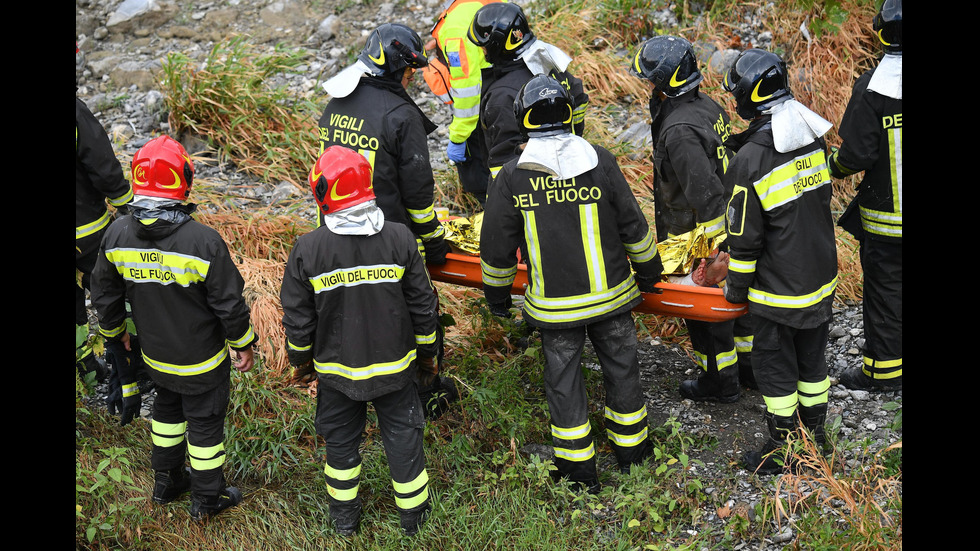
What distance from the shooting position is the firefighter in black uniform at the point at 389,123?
4.50 meters

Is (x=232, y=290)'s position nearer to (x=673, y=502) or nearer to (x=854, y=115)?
(x=673, y=502)

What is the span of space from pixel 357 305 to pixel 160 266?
941 millimetres

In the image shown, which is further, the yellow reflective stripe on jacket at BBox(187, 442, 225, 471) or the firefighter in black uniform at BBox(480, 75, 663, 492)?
the yellow reflective stripe on jacket at BBox(187, 442, 225, 471)

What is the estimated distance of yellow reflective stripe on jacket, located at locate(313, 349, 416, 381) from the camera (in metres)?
3.82

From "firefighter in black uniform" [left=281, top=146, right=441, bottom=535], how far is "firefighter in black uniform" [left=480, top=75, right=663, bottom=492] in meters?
0.54

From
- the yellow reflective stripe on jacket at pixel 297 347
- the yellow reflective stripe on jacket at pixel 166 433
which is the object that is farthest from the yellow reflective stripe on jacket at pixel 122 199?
the yellow reflective stripe on jacket at pixel 297 347

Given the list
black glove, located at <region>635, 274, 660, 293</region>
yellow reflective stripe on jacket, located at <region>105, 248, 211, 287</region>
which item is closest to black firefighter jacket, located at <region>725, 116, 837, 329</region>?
black glove, located at <region>635, 274, 660, 293</region>

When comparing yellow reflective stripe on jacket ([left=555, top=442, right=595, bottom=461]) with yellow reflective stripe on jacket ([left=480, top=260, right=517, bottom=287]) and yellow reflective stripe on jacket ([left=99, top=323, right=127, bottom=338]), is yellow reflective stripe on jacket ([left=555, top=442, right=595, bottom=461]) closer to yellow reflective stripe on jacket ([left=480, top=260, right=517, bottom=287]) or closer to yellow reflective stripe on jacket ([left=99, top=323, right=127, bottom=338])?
yellow reflective stripe on jacket ([left=480, top=260, right=517, bottom=287])

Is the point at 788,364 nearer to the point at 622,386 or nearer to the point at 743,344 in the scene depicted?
the point at 743,344

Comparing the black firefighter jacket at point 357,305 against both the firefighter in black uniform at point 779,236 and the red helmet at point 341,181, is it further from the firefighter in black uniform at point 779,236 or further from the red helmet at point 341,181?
the firefighter in black uniform at point 779,236

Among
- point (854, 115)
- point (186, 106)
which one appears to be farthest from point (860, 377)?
point (186, 106)

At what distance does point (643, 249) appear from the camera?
13.3 ft

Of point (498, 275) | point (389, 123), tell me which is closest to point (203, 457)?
point (498, 275)

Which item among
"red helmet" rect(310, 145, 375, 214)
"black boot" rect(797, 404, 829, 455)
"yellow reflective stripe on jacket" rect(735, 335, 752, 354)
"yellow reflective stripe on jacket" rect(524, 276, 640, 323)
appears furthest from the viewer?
"yellow reflective stripe on jacket" rect(735, 335, 752, 354)
